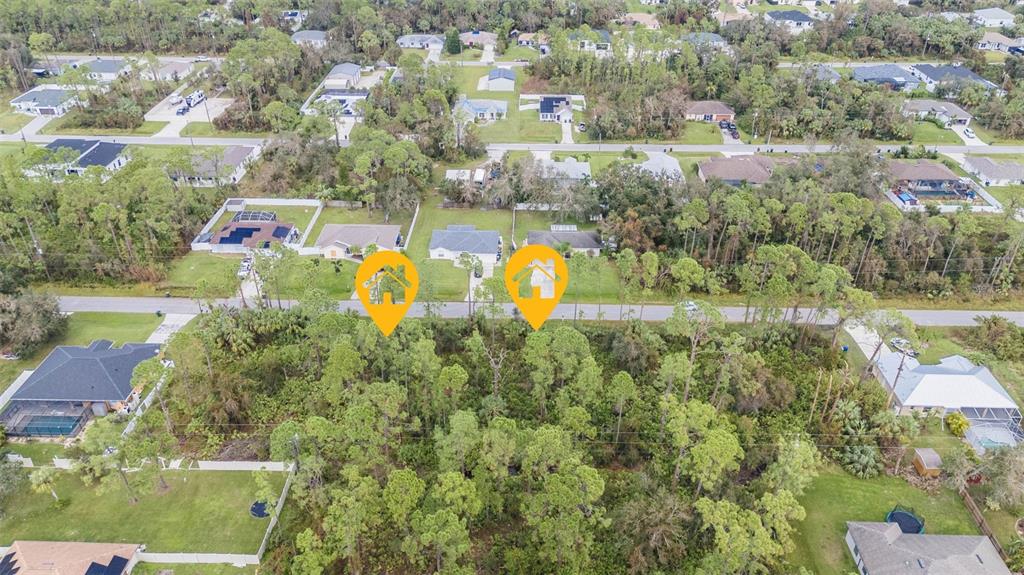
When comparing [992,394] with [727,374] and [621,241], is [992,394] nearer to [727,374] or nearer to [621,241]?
[727,374]

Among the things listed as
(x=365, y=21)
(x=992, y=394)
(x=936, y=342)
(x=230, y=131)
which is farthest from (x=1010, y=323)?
(x=365, y=21)

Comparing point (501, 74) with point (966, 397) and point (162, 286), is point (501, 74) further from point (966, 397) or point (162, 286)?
point (966, 397)

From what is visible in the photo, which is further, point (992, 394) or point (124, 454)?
point (992, 394)

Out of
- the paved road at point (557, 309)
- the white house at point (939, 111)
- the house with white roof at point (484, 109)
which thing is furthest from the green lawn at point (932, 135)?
the house with white roof at point (484, 109)

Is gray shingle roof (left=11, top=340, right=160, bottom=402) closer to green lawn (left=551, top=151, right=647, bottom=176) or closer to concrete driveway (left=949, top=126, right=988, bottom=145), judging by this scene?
green lawn (left=551, top=151, right=647, bottom=176)

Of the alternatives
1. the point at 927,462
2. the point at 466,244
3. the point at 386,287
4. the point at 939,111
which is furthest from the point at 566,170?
the point at 939,111

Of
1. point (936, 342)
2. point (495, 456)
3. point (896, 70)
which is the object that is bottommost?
point (936, 342)
